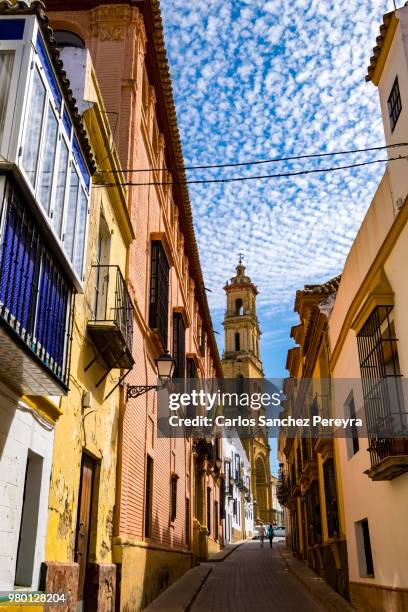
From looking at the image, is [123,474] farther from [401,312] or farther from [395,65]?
[395,65]

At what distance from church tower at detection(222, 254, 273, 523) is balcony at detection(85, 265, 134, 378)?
5235 centimetres

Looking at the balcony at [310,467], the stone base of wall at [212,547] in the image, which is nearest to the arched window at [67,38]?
the balcony at [310,467]

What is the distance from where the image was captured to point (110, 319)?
8281mm

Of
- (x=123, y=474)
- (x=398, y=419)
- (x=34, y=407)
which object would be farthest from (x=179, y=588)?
(x=34, y=407)

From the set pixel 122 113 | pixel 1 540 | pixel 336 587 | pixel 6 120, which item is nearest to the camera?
pixel 6 120

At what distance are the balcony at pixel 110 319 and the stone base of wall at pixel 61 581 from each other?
240 centimetres

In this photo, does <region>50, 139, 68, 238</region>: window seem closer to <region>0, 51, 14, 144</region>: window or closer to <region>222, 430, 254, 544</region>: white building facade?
<region>0, 51, 14, 144</region>: window

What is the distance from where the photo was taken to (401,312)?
789 cm

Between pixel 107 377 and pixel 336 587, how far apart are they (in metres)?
7.08

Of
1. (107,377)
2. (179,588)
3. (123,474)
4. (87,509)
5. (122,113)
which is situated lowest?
(179,588)

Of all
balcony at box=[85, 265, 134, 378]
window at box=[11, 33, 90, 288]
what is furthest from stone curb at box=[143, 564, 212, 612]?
window at box=[11, 33, 90, 288]

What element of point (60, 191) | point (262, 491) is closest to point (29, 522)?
point (60, 191)

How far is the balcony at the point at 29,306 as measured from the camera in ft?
14.3

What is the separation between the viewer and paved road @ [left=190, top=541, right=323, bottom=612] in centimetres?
1141
